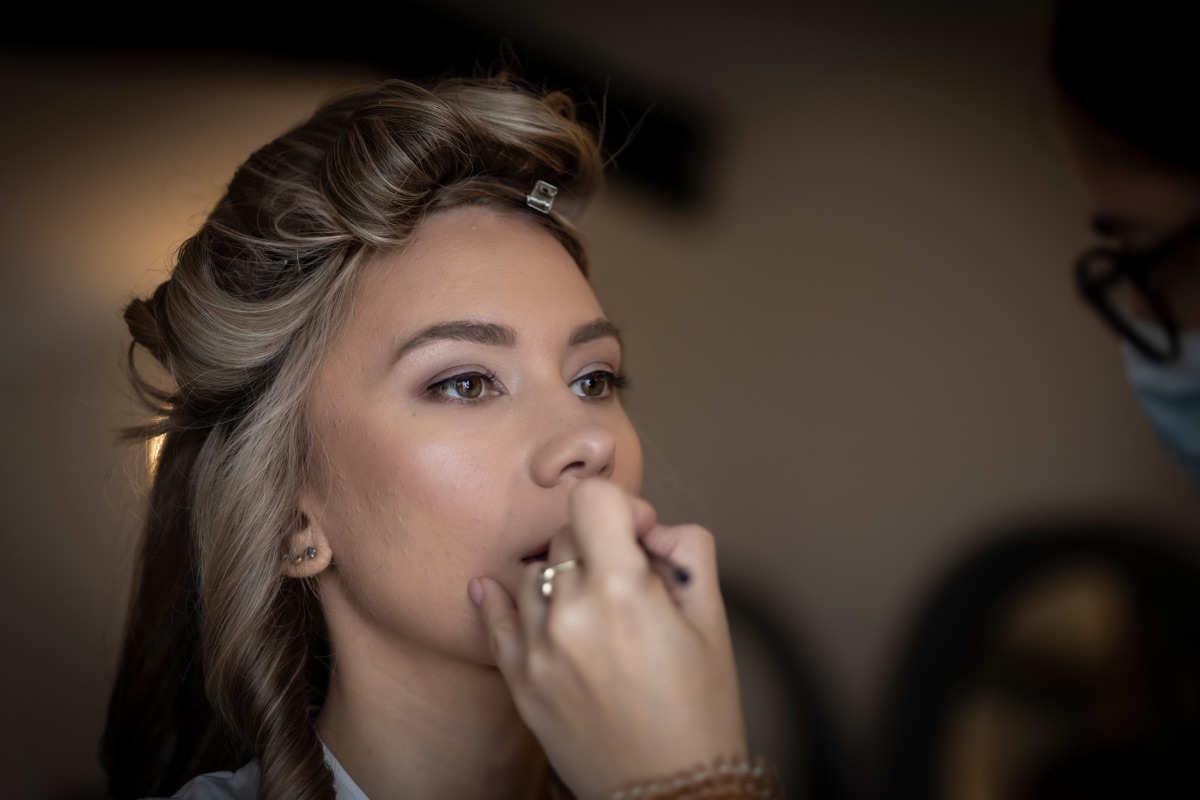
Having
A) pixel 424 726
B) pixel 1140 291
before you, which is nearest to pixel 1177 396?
pixel 1140 291

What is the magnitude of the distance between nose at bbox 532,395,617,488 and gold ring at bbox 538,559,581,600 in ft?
0.62

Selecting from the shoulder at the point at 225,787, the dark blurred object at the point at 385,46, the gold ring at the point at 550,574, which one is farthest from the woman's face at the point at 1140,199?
the shoulder at the point at 225,787

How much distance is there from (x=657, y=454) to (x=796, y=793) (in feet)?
2.69

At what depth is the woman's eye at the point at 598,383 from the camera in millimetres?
1374

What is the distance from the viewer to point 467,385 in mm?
1234

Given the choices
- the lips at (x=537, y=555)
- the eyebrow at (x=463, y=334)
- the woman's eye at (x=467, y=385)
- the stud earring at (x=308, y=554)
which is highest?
the eyebrow at (x=463, y=334)

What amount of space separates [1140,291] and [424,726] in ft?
3.31

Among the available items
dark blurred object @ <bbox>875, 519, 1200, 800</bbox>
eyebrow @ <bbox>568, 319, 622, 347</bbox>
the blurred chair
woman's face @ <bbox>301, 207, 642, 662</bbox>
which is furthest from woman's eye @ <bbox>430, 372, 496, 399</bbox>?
the blurred chair

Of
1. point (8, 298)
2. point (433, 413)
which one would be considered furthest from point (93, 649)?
point (433, 413)

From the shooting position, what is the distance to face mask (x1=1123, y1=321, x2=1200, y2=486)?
2.62 feet

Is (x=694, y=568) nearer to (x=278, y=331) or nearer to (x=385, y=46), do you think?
(x=278, y=331)

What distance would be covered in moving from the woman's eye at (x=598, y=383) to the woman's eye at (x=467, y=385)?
0.16 meters

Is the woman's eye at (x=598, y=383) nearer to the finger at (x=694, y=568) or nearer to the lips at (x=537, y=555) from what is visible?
the lips at (x=537, y=555)

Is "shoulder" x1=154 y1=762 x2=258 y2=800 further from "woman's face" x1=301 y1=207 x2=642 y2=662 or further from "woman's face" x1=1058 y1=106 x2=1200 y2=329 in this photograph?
"woman's face" x1=1058 y1=106 x2=1200 y2=329
